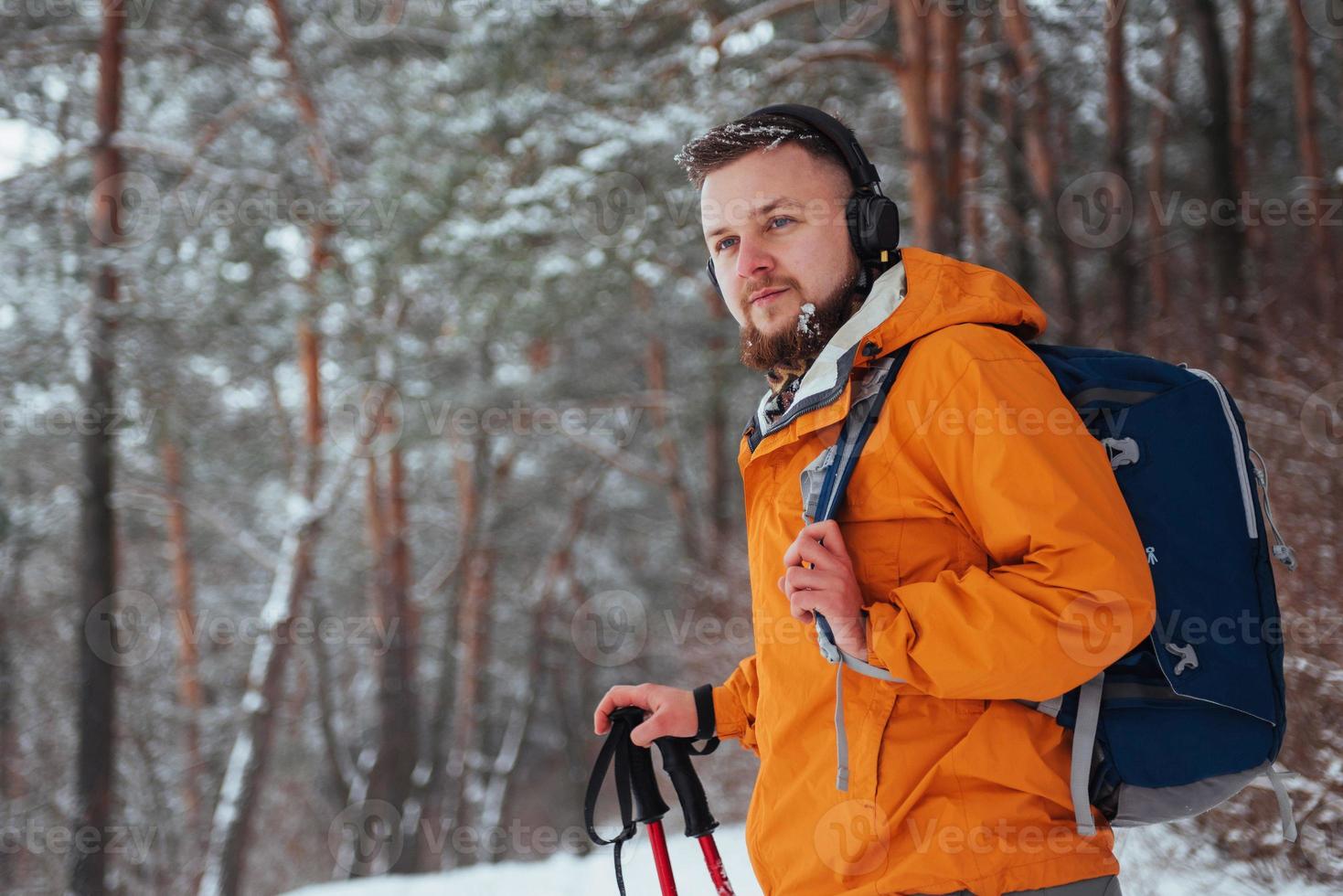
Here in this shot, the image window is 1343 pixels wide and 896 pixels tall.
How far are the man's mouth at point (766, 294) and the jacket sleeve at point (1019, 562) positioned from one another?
0.44m

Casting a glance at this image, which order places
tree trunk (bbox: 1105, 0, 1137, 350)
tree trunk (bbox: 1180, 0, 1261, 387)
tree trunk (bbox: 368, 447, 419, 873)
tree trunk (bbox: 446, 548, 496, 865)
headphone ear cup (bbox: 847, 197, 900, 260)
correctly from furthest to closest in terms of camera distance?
tree trunk (bbox: 446, 548, 496, 865) → tree trunk (bbox: 368, 447, 419, 873) → tree trunk (bbox: 1105, 0, 1137, 350) → tree trunk (bbox: 1180, 0, 1261, 387) → headphone ear cup (bbox: 847, 197, 900, 260)

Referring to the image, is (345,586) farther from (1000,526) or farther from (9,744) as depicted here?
(1000,526)

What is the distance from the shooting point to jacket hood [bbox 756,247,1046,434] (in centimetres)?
166

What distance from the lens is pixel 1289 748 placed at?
398 centimetres

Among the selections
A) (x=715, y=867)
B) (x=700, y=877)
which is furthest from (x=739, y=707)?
(x=700, y=877)

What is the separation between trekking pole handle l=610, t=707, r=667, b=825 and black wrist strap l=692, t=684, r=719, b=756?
13 centimetres

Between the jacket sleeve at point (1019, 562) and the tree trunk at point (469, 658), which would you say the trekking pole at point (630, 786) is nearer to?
the jacket sleeve at point (1019, 562)

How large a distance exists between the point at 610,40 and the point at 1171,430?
971 cm

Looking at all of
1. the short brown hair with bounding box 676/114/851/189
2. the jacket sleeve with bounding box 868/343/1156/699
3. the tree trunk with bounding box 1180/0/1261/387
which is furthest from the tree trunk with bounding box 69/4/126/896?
the tree trunk with bounding box 1180/0/1261/387

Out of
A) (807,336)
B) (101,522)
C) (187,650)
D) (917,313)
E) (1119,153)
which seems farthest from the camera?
(187,650)

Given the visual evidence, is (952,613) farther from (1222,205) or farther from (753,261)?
(1222,205)

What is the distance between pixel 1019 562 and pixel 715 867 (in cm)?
104

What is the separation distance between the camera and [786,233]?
1935mm

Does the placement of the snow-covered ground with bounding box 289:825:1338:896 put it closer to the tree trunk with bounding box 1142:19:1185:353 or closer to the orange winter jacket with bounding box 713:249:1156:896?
Result: the orange winter jacket with bounding box 713:249:1156:896
